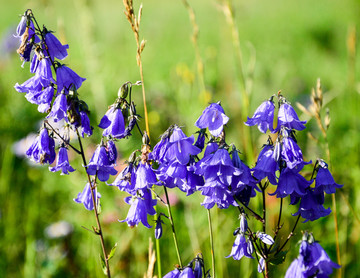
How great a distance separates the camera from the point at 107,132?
63.5 inches

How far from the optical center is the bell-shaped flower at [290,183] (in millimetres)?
1476

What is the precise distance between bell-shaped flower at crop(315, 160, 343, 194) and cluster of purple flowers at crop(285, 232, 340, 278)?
0.25 meters

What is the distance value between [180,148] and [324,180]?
1.76 ft

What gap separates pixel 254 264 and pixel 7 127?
2943 mm

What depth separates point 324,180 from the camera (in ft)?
5.00

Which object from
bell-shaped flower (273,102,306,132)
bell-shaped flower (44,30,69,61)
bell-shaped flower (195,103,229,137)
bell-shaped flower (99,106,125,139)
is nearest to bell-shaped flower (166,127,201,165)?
bell-shaped flower (195,103,229,137)

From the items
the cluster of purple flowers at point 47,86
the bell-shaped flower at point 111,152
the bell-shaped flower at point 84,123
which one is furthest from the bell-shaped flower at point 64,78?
the bell-shaped flower at point 111,152

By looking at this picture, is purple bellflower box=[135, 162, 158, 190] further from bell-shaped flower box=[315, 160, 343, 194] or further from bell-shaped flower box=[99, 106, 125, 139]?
bell-shaped flower box=[315, 160, 343, 194]

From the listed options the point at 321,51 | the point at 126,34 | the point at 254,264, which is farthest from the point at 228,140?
the point at 126,34

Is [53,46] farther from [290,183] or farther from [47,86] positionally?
[290,183]

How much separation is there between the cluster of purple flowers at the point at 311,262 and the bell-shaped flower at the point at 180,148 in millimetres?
480

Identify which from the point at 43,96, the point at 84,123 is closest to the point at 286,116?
the point at 84,123

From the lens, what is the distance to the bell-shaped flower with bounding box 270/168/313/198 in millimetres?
1476

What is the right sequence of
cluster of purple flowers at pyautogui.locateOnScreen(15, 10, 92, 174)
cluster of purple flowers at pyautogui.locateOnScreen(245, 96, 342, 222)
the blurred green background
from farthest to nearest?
the blurred green background, cluster of purple flowers at pyautogui.locateOnScreen(15, 10, 92, 174), cluster of purple flowers at pyautogui.locateOnScreen(245, 96, 342, 222)
